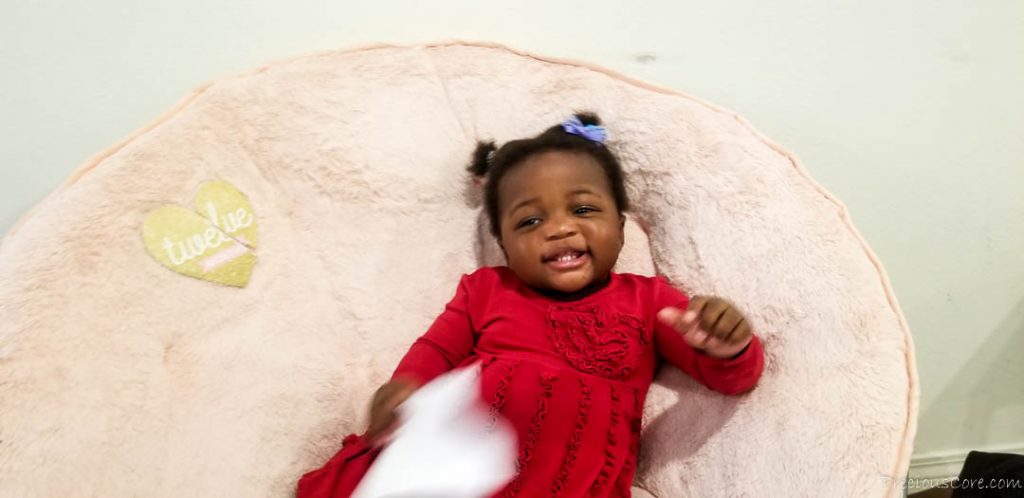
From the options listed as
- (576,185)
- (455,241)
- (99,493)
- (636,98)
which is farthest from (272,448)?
(636,98)

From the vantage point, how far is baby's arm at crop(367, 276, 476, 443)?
0.92 metres

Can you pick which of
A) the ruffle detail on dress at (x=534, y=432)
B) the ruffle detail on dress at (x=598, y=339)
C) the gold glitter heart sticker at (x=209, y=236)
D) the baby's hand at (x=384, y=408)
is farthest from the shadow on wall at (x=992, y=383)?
the gold glitter heart sticker at (x=209, y=236)

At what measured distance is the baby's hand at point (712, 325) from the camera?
2.50ft

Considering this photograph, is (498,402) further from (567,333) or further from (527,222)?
(527,222)

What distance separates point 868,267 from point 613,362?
0.33 meters

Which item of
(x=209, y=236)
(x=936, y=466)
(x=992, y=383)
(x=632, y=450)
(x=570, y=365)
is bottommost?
(x=936, y=466)

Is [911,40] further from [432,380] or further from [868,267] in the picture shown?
[432,380]

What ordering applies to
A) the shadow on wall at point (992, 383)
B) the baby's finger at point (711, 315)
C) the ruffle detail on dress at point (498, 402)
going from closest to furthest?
the baby's finger at point (711, 315)
the ruffle detail on dress at point (498, 402)
the shadow on wall at point (992, 383)

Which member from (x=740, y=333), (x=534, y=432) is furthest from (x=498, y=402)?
(x=740, y=333)

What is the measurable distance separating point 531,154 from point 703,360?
37 cm

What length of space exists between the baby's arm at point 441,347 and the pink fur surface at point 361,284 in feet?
0.28

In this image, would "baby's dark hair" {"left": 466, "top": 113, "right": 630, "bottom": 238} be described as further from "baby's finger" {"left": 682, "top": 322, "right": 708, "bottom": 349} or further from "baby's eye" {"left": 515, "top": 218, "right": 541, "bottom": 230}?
"baby's finger" {"left": 682, "top": 322, "right": 708, "bottom": 349}

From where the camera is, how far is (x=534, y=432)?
85 cm

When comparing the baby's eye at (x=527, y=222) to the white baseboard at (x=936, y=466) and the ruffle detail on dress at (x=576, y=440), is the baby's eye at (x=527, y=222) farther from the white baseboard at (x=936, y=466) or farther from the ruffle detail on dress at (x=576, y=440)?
the white baseboard at (x=936, y=466)
